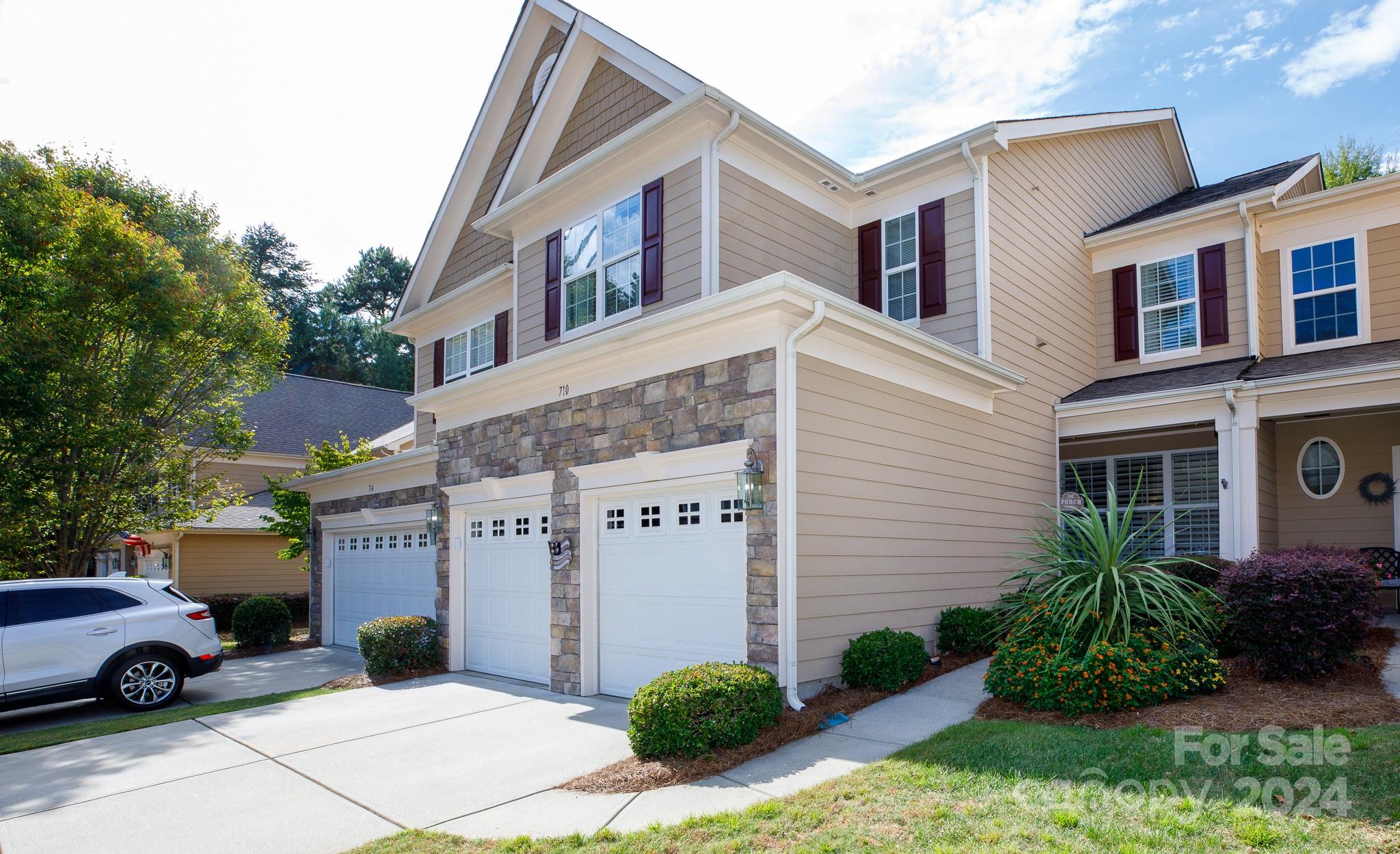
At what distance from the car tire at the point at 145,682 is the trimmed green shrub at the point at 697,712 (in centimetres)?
700

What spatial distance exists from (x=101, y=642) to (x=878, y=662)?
8805 millimetres

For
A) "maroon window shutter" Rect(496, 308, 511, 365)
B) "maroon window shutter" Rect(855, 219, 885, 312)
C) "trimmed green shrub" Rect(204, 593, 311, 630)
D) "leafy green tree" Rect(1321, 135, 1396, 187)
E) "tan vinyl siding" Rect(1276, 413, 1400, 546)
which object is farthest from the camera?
"leafy green tree" Rect(1321, 135, 1396, 187)

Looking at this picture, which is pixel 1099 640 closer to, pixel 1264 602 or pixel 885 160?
pixel 1264 602

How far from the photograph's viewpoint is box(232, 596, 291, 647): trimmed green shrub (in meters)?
15.8

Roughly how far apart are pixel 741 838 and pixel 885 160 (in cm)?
934

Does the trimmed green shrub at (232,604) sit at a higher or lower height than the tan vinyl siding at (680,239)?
lower

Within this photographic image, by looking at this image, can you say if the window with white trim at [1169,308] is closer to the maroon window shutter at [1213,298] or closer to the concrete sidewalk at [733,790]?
the maroon window shutter at [1213,298]

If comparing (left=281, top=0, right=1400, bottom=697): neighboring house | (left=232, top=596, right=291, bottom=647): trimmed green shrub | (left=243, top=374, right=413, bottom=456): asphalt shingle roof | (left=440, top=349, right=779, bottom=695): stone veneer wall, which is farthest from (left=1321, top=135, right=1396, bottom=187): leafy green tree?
(left=232, top=596, right=291, bottom=647): trimmed green shrub

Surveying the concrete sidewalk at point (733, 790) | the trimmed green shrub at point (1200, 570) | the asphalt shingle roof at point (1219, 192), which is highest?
the asphalt shingle roof at point (1219, 192)

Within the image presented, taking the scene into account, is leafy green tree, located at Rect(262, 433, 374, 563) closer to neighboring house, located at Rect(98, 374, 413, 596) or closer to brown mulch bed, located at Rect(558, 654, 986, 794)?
neighboring house, located at Rect(98, 374, 413, 596)

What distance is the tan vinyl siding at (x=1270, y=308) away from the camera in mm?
12070

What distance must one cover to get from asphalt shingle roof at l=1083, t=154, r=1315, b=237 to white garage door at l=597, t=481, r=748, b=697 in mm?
8858

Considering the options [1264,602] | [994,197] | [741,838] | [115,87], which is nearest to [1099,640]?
[1264,602]

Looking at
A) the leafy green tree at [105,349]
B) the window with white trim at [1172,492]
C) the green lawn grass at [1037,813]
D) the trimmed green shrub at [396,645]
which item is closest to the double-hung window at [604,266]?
the trimmed green shrub at [396,645]
